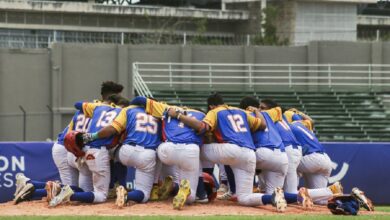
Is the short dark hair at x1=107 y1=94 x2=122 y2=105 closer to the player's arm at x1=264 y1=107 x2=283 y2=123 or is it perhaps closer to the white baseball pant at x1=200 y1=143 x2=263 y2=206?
the white baseball pant at x1=200 y1=143 x2=263 y2=206

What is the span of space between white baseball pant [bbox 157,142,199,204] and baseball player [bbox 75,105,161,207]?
0.75 ft

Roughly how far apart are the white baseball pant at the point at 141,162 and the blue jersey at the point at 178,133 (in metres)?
0.38

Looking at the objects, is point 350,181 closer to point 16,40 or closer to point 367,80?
point 367,80

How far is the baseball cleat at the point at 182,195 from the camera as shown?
46.2 ft

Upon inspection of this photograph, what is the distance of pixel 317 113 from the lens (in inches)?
1422

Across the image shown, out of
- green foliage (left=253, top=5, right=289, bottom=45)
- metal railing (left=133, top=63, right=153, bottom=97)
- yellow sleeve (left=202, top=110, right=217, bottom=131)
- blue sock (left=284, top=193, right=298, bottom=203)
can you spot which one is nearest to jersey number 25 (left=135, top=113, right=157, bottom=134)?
yellow sleeve (left=202, top=110, right=217, bottom=131)

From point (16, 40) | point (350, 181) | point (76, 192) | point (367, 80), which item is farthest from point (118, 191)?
point (16, 40)

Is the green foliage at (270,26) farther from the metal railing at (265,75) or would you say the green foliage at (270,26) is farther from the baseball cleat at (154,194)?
the baseball cleat at (154,194)

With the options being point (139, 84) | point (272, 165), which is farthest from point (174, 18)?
point (272, 165)

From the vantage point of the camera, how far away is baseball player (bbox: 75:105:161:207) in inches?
584

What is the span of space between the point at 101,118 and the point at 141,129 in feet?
2.44

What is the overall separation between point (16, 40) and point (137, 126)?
32744 mm

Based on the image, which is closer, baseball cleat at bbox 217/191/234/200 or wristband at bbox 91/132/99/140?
wristband at bbox 91/132/99/140

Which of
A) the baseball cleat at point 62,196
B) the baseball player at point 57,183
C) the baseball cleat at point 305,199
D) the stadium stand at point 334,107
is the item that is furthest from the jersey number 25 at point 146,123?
the stadium stand at point 334,107
